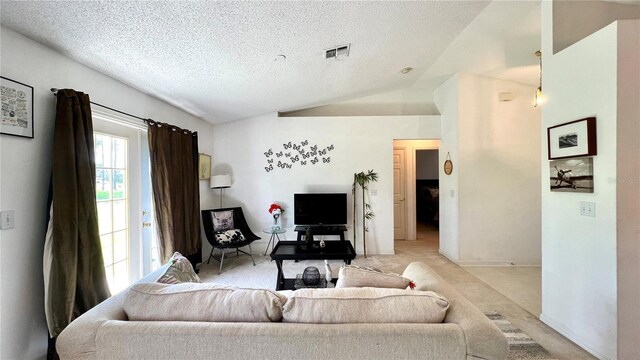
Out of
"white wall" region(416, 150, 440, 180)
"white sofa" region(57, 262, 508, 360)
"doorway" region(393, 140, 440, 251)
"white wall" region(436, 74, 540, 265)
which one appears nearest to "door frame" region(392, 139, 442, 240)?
"doorway" region(393, 140, 440, 251)

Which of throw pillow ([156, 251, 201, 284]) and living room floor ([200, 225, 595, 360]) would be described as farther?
living room floor ([200, 225, 595, 360])

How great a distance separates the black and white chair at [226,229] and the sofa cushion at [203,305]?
8.06 ft

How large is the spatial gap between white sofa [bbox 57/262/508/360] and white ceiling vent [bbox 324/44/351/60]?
2342 millimetres

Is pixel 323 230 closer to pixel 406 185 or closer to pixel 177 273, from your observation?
pixel 406 185

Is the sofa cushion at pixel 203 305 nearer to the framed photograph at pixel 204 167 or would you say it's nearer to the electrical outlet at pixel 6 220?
the electrical outlet at pixel 6 220

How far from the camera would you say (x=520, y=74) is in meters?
3.44

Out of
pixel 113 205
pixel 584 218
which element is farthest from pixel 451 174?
pixel 113 205

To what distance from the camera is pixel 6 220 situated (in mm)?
1476

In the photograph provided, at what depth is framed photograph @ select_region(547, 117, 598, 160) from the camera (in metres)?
1.73

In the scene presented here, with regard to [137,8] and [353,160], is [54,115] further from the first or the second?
[353,160]

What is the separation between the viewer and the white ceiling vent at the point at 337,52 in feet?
7.91

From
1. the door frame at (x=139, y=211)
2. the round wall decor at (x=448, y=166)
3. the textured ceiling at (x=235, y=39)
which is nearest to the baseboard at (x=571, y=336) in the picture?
the round wall decor at (x=448, y=166)

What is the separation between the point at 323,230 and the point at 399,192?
2043 mm

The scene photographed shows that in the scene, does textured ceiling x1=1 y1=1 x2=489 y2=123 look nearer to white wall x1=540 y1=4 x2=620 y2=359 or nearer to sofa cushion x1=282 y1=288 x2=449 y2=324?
white wall x1=540 y1=4 x2=620 y2=359
